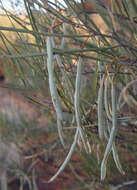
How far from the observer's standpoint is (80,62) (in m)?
0.65

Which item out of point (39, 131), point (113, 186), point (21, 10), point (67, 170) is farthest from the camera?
point (39, 131)

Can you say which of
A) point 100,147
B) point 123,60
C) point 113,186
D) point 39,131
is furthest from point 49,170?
point 123,60

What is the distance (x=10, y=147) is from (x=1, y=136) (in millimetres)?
362

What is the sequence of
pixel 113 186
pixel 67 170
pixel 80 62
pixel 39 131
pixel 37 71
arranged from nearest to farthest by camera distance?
pixel 80 62
pixel 37 71
pixel 113 186
pixel 67 170
pixel 39 131

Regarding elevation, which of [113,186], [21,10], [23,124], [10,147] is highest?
[21,10]

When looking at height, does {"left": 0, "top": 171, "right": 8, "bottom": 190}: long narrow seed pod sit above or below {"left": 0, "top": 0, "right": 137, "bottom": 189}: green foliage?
below

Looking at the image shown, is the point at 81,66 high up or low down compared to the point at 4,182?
up

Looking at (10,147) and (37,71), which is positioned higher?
(37,71)

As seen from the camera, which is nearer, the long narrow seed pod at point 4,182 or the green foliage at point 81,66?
the green foliage at point 81,66

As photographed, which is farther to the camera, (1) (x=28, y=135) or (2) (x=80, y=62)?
(1) (x=28, y=135)

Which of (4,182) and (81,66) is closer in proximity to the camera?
(81,66)

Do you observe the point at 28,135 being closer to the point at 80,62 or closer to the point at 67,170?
the point at 67,170

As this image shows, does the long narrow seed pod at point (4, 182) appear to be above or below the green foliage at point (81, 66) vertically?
below

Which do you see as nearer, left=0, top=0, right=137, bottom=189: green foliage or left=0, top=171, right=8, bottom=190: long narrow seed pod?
left=0, top=0, right=137, bottom=189: green foliage
